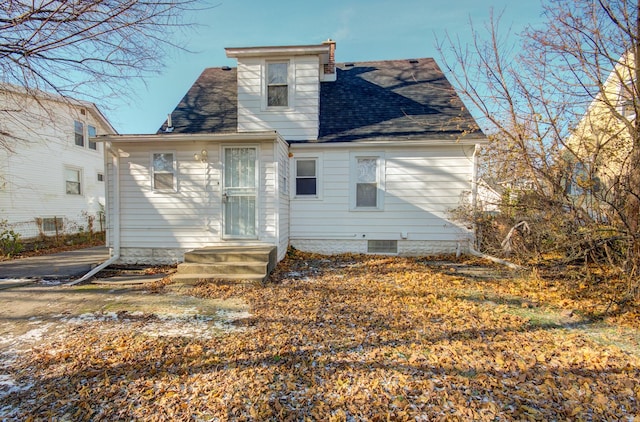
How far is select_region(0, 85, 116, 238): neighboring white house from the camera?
10.6m

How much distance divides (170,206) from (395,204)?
556cm

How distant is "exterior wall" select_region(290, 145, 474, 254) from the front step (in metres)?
2.13

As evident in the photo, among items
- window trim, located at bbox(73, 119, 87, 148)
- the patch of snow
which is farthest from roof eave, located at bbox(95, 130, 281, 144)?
window trim, located at bbox(73, 119, 87, 148)

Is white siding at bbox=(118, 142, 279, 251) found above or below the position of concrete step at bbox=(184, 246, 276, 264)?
above

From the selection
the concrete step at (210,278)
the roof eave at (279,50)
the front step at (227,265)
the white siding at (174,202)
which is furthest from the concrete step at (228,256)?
the roof eave at (279,50)

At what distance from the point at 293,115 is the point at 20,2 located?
525 centimetres

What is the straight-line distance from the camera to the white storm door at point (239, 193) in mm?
6820

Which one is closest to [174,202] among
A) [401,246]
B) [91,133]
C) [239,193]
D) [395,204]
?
[239,193]

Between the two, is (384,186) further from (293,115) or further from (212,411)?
(212,411)

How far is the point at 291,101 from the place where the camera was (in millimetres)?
8078

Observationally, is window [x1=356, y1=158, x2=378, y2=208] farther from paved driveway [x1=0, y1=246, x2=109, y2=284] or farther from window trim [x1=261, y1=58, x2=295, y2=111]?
paved driveway [x1=0, y1=246, x2=109, y2=284]

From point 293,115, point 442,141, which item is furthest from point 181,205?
point 442,141

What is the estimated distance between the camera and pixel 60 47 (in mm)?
4652

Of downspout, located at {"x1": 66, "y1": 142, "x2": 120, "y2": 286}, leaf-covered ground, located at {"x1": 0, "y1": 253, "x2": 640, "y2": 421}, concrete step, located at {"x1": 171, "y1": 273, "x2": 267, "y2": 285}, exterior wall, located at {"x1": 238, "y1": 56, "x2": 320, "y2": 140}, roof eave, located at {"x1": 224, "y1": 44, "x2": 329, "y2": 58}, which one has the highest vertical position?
roof eave, located at {"x1": 224, "y1": 44, "x2": 329, "y2": 58}
